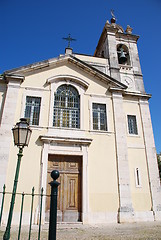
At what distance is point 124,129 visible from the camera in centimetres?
1007

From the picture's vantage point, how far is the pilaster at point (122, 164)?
8438 mm

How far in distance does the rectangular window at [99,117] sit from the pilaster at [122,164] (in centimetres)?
58

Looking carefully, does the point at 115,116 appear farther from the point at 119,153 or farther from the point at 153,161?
the point at 153,161

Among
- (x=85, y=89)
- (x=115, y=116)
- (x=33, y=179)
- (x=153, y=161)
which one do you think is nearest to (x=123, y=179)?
(x=153, y=161)

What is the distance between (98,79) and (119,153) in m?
4.38


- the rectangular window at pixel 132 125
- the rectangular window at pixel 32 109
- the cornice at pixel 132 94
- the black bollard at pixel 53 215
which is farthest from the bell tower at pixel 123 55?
the black bollard at pixel 53 215

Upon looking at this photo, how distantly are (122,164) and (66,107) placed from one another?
4.05 metres

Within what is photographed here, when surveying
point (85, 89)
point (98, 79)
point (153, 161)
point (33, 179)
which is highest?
point (98, 79)

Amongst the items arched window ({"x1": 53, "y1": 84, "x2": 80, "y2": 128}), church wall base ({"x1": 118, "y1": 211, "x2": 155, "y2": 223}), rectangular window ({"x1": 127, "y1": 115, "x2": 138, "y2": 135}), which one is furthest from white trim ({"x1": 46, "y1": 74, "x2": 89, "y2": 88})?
church wall base ({"x1": 118, "y1": 211, "x2": 155, "y2": 223})

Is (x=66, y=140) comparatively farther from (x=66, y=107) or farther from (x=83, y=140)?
(x=66, y=107)

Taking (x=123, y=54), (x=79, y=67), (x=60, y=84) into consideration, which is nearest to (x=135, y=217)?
(x=60, y=84)

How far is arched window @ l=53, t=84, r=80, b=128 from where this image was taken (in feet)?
32.0

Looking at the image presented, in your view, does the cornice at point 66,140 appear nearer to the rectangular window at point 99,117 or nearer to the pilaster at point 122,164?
the rectangular window at point 99,117

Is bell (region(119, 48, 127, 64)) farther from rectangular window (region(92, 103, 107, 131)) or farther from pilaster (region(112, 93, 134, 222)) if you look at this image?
rectangular window (region(92, 103, 107, 131))
